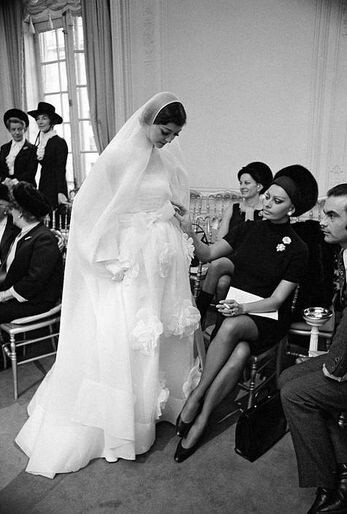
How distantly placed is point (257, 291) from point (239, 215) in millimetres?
1213

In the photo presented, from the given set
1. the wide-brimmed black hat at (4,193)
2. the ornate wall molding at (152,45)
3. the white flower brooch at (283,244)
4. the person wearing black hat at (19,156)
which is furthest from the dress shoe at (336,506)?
the ornate wall molding at (152,45)

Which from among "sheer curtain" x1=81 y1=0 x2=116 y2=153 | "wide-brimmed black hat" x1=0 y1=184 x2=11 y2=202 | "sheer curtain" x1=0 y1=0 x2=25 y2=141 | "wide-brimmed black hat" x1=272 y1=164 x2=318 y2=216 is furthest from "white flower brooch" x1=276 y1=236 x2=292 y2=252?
"sheer curtain" x1=0 y1=0 x2=25 y2=141

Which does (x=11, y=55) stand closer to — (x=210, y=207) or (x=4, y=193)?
(x=210, y=207)

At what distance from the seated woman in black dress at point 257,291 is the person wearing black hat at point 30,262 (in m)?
0.89

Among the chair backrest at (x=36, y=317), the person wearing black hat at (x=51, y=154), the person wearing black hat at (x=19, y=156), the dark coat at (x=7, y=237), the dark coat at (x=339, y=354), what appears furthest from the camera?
the person wearing black hat at (x=51, y=154)

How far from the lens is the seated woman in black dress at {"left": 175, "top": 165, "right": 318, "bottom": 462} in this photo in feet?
6.88

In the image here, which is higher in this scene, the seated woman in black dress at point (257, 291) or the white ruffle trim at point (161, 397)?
the seated woman in black dress at point (257, 291)

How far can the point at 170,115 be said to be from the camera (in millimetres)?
1937

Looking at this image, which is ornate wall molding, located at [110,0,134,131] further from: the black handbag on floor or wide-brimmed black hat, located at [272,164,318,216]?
the black handbag on floor

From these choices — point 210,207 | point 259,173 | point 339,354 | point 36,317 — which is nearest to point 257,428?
point 339,354

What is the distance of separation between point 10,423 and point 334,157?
3463 millimetres

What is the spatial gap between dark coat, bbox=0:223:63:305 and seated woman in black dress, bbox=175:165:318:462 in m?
0.87

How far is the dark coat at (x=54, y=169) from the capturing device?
455 centimetres

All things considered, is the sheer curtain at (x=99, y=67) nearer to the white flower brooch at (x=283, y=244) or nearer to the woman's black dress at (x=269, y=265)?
the woman's black dress at (x=269, y=265)
